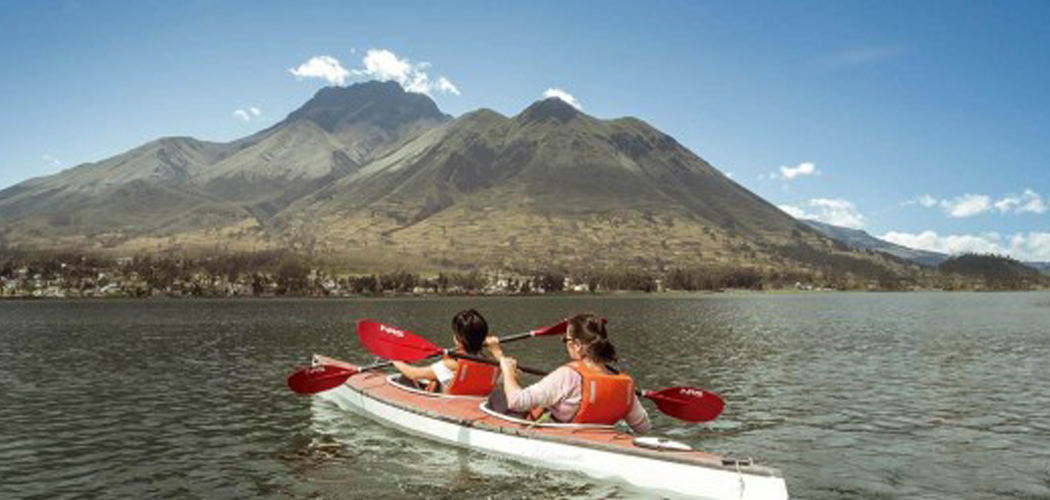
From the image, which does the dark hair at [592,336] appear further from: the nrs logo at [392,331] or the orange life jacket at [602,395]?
the nrs logo at [392,331]

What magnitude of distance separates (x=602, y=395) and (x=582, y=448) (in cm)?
120

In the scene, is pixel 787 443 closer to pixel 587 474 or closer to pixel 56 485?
pixel 587 474

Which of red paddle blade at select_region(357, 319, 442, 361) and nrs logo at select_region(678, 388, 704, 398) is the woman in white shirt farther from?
nrs logo at select_region(678, 388, 704, 398)

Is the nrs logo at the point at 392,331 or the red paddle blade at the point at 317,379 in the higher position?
the nrs logo at the point at 392,331

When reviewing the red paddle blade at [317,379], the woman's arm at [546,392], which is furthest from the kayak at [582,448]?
the red paddle blade at [317,379]

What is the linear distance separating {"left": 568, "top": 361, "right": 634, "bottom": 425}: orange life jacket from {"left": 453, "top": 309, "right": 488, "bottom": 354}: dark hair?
4.16 meters

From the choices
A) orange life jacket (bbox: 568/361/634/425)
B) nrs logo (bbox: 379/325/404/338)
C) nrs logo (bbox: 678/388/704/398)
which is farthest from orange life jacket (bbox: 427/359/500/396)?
nrs logo (bbox: 678/388/704/398)

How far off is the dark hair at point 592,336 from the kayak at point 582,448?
1.81 metres

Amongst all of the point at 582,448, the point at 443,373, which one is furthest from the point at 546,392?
the point at 443,373

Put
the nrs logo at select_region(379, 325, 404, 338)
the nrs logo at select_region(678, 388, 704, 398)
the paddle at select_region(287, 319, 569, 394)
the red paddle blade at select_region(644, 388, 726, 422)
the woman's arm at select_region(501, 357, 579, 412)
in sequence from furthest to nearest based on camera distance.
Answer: the nrs logo at select_region(379, 325, 404, 338) < the paddle at select_region(287, 319, 569, 394) < the nrs logo at select_region(678, 388, 704, 398) < the red paddle blade at select_region(644, 388, 726, 422) < the woman's arm at select_region(501, 357, 579, 412)

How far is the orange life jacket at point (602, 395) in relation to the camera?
665 inches

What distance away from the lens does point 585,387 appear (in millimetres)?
17016

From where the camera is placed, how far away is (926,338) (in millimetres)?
68000

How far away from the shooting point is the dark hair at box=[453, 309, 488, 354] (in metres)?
20.6
